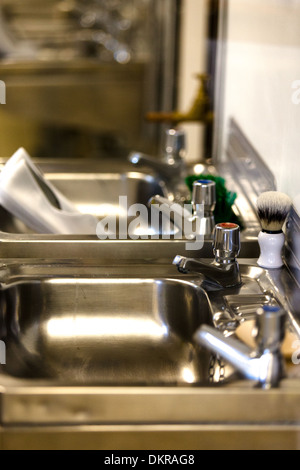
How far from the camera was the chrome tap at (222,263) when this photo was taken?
3.64 feet

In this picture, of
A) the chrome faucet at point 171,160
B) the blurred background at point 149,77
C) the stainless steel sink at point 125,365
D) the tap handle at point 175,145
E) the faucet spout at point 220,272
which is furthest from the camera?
the tap handle at point 175,145

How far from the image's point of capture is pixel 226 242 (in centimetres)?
112

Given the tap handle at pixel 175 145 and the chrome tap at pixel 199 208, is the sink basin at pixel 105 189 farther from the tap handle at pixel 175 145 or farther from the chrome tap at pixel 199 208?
the chrome tap at pixel 199 208

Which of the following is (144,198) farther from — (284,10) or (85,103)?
(85,103)

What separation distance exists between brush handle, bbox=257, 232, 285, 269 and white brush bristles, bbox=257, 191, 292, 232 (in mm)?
11

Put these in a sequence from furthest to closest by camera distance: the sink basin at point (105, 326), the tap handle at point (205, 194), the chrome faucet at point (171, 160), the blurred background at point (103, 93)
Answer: the blurred background at point (103, 93) < the chrome faucet at point (171, 160) < the tap handle at point (205, 194) < the sink basin at point (105, 326)

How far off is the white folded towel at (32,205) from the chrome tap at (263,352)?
0.56 m

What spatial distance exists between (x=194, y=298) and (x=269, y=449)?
1.12ft

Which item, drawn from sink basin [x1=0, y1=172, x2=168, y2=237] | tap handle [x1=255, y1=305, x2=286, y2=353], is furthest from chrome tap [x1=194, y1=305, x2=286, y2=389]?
sink basin [x1=0, y1=172, x2=168, y2=237]

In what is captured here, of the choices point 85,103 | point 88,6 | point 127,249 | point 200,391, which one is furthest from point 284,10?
point 88,6

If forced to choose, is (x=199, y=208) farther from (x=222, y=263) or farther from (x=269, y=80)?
(x=269, y=80)

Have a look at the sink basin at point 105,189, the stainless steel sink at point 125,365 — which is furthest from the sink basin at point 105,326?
the sink basin at point 105,189

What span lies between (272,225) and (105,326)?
289mm

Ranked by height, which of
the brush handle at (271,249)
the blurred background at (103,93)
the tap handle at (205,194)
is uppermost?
the tap handle at (205,194)
